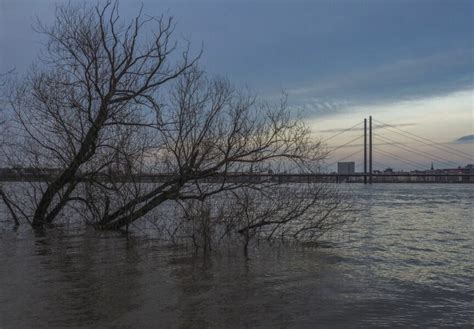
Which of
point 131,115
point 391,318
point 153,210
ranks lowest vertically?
point 391,318

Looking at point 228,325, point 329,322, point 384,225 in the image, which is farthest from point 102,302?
point 384,225

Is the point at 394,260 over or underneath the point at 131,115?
underneath

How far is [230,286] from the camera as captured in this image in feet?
34.1

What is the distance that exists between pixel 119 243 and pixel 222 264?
4.86 meters

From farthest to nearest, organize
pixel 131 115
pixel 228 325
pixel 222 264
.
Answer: pixel 131 115, pixel 222 264, pixel 228 325

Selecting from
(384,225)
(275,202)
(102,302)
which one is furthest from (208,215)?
(384,225)

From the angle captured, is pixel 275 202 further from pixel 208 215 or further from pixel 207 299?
pixel 207 299

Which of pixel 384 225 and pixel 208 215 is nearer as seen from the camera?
pixel 208 215

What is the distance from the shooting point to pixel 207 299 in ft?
30.4

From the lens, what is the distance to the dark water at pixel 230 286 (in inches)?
323

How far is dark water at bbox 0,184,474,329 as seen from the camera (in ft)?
26.9

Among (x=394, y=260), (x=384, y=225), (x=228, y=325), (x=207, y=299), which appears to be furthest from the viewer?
(x=384, y=225)

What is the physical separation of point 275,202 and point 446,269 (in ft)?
17.6

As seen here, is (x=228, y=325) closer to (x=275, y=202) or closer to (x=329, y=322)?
(x=329, y=322)
